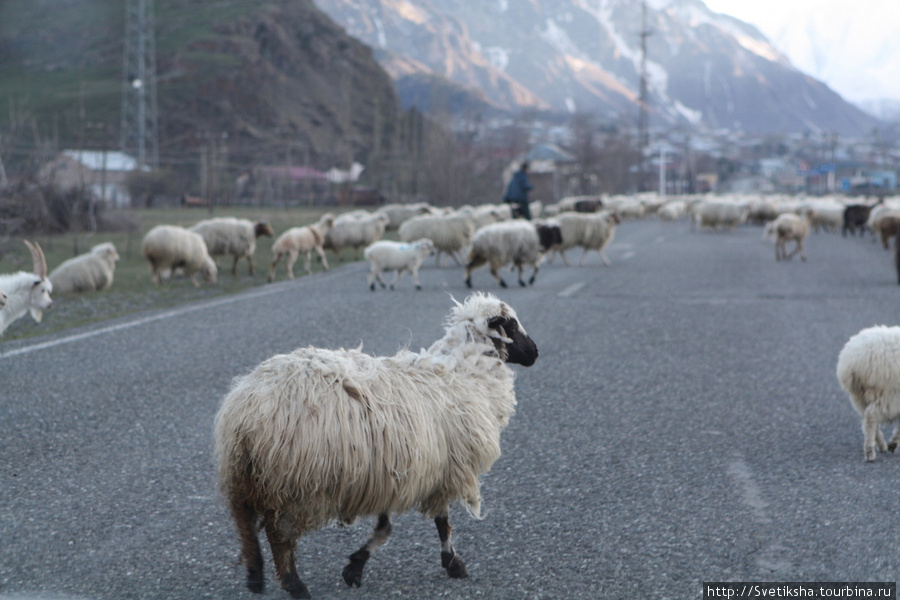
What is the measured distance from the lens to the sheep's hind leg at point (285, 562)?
3.57 metres

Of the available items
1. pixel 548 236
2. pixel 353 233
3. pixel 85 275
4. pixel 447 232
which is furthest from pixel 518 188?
pixel 85 275

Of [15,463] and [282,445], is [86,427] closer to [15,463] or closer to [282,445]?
[15,463]

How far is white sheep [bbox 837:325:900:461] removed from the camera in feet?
18.6

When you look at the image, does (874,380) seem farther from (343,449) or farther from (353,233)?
(353,233)

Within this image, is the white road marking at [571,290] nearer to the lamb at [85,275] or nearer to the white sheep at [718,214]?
the lamb at [85,275]

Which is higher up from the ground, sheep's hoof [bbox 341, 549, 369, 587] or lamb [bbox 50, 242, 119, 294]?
lamb [bbox 50, 242, 119, 294]

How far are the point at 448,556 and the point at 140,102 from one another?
51393mm

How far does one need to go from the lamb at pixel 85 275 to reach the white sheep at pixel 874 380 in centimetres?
1208

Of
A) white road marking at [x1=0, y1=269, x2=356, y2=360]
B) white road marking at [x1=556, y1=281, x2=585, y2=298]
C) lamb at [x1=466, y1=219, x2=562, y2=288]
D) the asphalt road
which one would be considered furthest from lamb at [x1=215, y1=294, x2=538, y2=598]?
lamb at [x1=466, y1=219, x2=562, y2=288]

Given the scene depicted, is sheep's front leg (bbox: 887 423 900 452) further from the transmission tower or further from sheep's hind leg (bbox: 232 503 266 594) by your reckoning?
the transmission tower

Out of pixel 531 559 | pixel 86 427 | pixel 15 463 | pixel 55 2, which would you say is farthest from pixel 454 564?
pixel 55 2

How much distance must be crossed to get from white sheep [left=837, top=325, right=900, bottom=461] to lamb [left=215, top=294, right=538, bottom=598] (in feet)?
9.57

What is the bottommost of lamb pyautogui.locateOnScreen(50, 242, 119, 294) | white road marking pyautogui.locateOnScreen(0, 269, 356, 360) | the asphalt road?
the asphalt road

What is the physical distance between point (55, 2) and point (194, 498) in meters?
145
